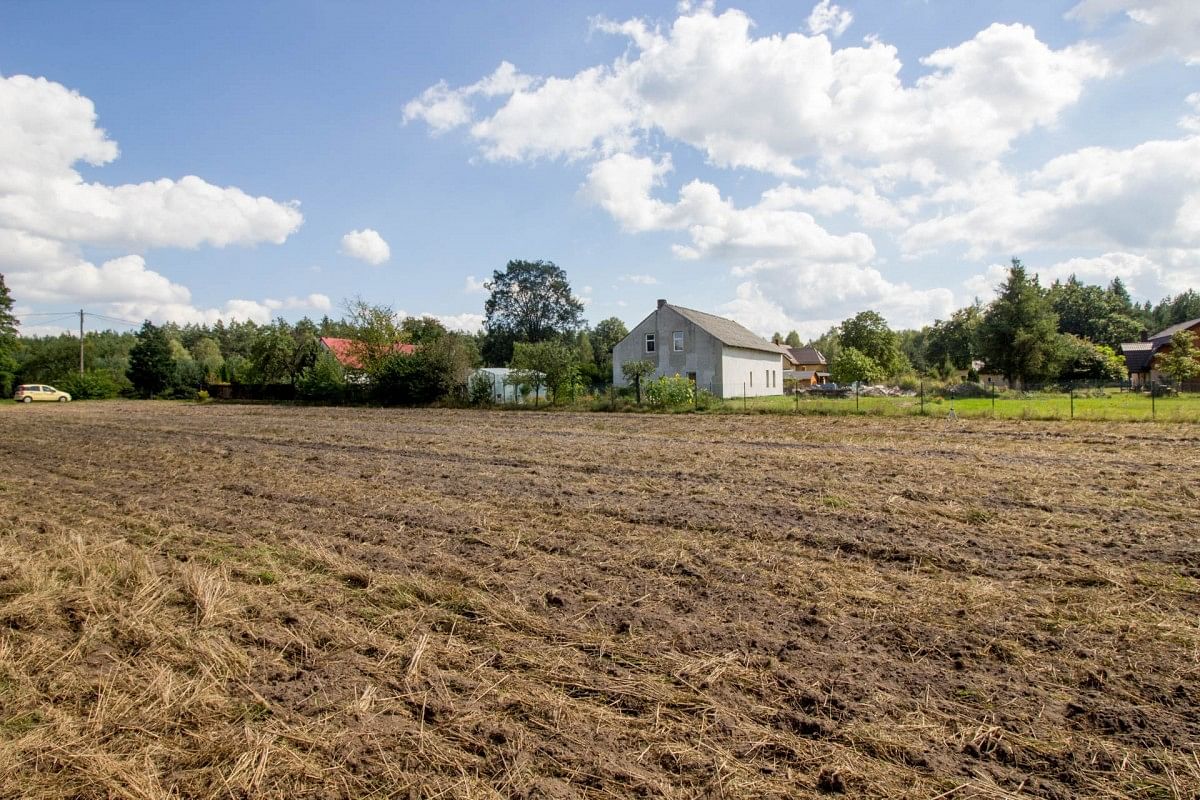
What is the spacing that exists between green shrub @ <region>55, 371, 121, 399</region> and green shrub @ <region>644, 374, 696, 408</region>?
47.4 m

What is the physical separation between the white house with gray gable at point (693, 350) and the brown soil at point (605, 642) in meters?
30.2

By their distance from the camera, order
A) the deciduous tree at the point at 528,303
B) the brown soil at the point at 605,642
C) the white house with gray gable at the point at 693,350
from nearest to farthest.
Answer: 1. the brown soil at the point at 605,642
2. the white house with gray gable at the point at 693,350
3. the deciduous tree at the point at 528,303

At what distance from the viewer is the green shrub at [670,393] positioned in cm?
2734

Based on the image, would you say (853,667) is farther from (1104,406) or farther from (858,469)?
(1104,406)

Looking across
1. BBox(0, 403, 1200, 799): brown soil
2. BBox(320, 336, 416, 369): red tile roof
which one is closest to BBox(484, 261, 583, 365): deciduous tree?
BBox(320, 336, 416, 369): red tile roof

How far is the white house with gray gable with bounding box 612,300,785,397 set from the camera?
38812 millimetres

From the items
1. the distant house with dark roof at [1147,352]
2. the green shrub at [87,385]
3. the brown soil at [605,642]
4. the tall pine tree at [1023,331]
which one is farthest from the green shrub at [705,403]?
the green shrub at [87,385]

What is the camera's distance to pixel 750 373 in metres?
44.2

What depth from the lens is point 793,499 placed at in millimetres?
8086

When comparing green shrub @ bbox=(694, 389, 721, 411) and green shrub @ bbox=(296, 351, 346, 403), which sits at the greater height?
green shrub @ bbox=(296, 351, 346, 403)

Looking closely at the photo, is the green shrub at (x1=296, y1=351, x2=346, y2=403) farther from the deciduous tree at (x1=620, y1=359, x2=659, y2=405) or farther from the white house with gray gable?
the deciduous tree at (x1=620, y1=359, x2=659, y2=405)

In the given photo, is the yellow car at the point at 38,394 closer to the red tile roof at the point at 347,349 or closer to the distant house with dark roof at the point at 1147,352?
the red tile roof at the point at 347,349

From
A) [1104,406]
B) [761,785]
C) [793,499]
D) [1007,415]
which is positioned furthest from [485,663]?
[1104,406]

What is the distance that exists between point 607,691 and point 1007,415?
22004 millimetres
